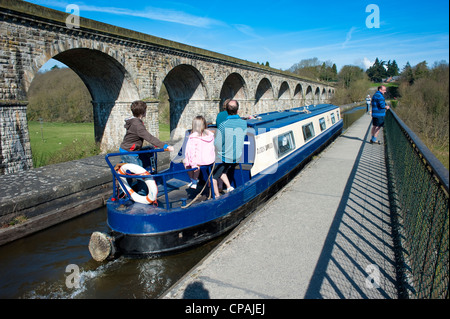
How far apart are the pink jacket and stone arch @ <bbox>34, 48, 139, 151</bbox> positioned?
715cm

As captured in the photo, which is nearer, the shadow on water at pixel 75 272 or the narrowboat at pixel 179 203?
the shadow on water at pixel 75 272

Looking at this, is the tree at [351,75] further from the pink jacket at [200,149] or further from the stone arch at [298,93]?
the pink jacket at [200,149]

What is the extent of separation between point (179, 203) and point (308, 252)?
1988 mm

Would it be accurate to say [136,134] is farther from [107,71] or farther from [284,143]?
[107,71]

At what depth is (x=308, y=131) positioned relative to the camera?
8727 mm

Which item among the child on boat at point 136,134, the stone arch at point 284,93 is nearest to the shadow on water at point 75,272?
the child on boat at point 136,134

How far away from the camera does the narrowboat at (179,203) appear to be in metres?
3.97

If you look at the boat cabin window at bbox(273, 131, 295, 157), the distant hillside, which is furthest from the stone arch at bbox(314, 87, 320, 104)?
the boat cabin window at bbox(273, 131, 295, 157)

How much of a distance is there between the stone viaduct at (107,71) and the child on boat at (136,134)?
4776 millimetres

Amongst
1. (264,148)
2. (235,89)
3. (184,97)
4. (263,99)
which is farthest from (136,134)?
(263,99)

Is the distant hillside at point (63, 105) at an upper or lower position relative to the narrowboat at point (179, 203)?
upper

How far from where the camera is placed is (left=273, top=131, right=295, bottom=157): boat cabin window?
20.7 ft
